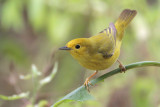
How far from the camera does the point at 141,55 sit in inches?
200

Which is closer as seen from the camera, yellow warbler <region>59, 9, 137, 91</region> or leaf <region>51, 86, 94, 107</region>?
leaf <region>51, 86, 94, 107</region>

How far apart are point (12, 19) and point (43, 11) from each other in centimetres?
60

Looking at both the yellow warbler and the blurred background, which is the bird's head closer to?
the yellow warbler

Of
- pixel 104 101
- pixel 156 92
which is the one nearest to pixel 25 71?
Result: pixel 104 101

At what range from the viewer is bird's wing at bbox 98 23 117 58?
11.0 ft

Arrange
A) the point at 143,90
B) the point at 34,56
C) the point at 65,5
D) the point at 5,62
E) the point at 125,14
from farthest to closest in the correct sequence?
the point at 34,56 → the point at 5,62 → the point at 65,5 → the point at 143,90 → the point at 125,14

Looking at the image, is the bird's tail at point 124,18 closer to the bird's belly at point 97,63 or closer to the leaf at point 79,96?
the bird's belly at point 97,63

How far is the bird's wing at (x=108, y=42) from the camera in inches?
132

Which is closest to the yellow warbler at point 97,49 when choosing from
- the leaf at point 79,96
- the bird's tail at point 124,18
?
the bird's tail at point 124,18

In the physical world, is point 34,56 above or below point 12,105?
above

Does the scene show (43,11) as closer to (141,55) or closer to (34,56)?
(141,55)

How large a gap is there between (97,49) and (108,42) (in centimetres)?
27

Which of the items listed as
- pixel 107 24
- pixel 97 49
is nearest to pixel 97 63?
pixel 97 49

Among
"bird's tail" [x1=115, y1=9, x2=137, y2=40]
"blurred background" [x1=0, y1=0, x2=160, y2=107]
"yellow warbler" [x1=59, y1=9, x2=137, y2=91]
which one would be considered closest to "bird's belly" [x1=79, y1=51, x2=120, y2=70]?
"yellow warbler" [x1=59, y1=9, x2=137, y2=91]
